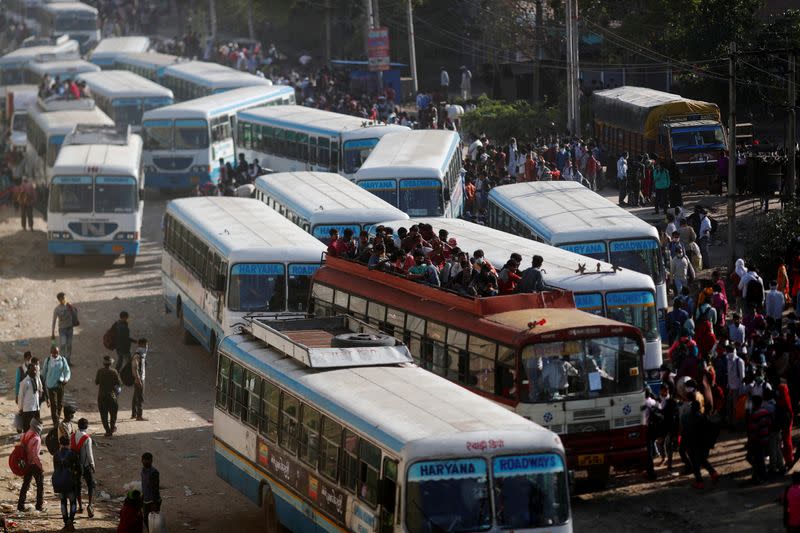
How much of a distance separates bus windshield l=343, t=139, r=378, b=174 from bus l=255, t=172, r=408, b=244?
5891 mm

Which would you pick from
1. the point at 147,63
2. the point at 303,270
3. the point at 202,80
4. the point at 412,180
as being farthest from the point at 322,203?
the point at 147,63

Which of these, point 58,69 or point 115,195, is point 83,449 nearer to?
point 115,195

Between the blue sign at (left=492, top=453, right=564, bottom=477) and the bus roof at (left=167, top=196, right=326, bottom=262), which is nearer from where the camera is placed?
the blue sign at (left=492, top=453, right=564, bottom=477)

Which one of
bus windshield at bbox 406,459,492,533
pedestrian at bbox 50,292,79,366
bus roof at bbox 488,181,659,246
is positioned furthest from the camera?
pedestrian at bbox 50,292,79,366

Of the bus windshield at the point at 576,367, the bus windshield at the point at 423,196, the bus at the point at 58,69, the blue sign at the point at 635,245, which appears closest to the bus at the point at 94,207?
the bus windshield at the point at 423,196

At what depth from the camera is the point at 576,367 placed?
57.4 ft

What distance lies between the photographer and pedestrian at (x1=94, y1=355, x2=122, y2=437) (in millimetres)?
22266

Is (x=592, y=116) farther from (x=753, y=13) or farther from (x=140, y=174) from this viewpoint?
(x=140, y=174)

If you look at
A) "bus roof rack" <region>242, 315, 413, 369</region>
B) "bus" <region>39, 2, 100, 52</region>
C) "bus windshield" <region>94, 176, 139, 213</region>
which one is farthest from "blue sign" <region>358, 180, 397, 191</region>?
"bus" <region>39, 2, 100, 52</region>

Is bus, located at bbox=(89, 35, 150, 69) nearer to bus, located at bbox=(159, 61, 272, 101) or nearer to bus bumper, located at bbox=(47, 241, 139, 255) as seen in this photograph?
bus, located at bbox=(159, 61, 272, 101)

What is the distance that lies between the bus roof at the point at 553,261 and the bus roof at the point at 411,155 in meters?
6.13

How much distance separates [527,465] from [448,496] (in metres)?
0.75

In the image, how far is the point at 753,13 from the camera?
159 feet

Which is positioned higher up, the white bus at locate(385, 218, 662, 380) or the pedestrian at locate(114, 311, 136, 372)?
the white bus at locate(385, 218, 662, 380)
